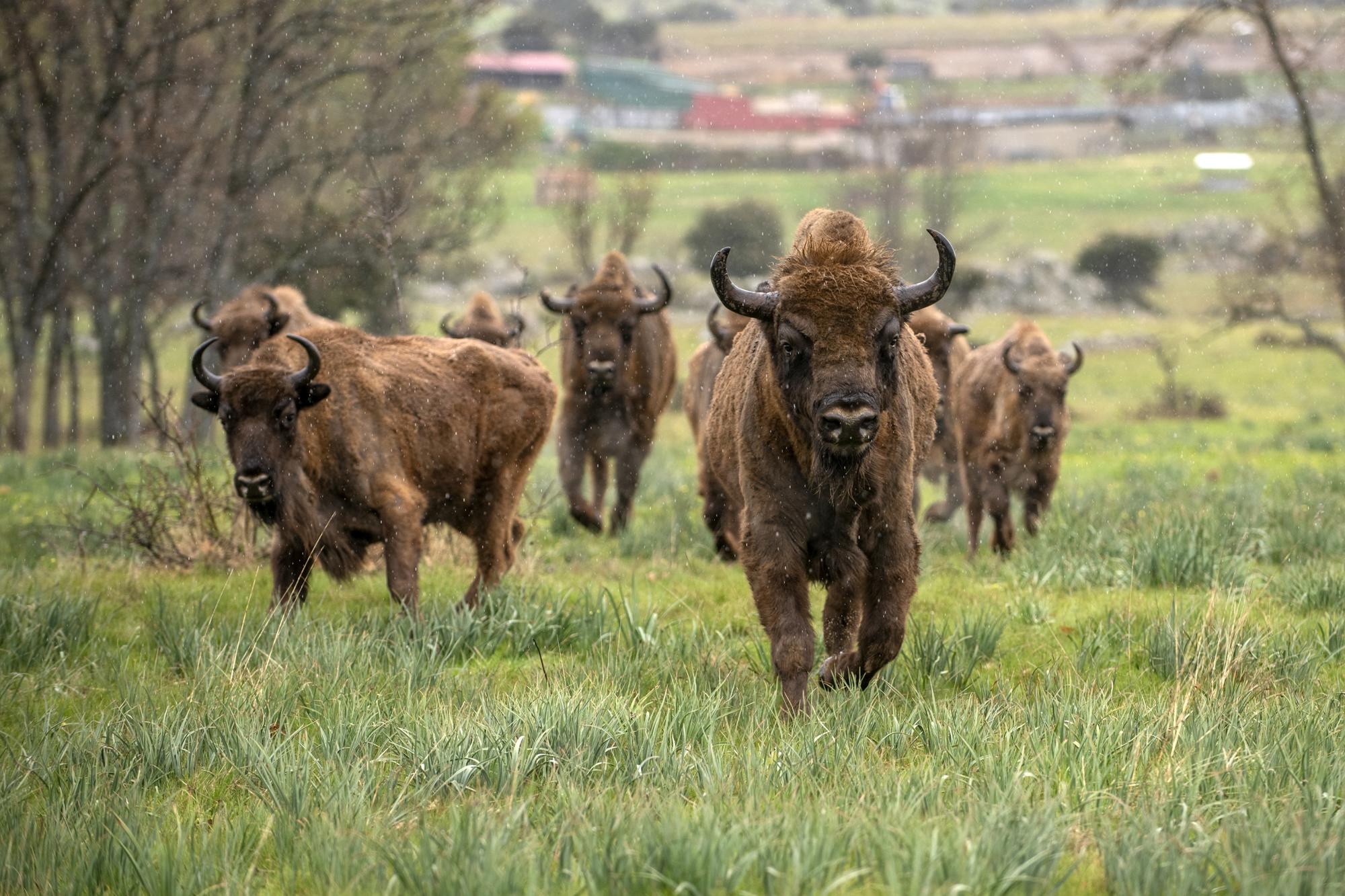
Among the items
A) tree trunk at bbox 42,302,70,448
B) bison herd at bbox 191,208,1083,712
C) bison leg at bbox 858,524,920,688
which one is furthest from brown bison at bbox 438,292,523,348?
tree trunk at bbox 42,302,70,448

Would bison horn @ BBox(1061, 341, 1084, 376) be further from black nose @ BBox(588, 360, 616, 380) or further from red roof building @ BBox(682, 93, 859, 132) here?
red roof building @ BBox(682, 93, 859, 132)

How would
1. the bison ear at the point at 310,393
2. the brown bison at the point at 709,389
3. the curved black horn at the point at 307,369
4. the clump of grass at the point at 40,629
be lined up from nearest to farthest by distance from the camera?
the clump of grass at the point at 40,629, the curved black horn at the point at 307,369, the bison ear at the point at 310,393, the brown bison at the point at 709,389

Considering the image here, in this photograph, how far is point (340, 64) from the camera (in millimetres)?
25625

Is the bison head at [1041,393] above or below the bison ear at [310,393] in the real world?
below

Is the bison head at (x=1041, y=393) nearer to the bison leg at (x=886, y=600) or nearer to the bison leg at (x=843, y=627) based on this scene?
the bison leg at (x=843, y=627)

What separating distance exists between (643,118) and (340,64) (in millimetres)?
69756

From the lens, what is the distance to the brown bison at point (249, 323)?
13.7 meters

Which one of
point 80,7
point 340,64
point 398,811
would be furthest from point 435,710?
point 340,64

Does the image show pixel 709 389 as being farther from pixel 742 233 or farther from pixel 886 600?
pixel 742 233

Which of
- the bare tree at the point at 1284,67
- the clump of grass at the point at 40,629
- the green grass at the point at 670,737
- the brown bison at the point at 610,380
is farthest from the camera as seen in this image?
the bare tree at the point at 1284,67

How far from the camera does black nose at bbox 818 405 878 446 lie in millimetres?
6004

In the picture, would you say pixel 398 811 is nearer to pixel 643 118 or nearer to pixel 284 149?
pixel 284 149

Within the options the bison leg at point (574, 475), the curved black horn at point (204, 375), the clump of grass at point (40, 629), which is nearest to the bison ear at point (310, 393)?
the curved black horn at point (204, 375)

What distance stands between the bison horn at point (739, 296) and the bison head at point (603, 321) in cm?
770
